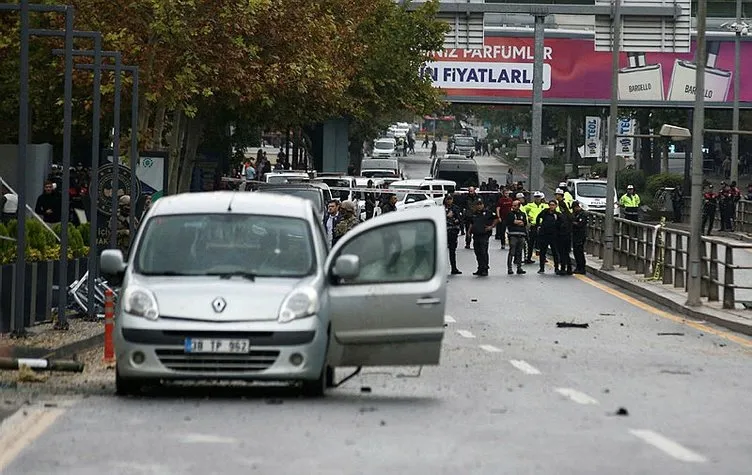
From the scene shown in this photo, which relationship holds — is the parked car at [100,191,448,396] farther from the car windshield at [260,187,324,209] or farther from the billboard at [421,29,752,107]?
the billboard at [421,29,752,107]

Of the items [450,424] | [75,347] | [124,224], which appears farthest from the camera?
[124,224]

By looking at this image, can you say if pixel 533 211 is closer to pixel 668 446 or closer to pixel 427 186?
pixel 427 186

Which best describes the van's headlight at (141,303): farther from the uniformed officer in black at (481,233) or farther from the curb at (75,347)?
the uniformed officer in black at (481,233)

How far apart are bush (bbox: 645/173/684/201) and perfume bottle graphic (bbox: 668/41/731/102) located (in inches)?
225

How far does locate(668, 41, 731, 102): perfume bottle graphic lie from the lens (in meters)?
74.9

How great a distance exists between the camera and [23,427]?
37.8 feet

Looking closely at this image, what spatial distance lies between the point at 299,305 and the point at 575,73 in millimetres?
61470

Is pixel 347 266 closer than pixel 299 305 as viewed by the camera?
No

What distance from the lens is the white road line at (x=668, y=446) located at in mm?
10414

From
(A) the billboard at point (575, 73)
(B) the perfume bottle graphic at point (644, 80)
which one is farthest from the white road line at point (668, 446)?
(B) the perfume bottle graphic at point (644, 80)

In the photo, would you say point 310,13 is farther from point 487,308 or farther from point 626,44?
point 487,308

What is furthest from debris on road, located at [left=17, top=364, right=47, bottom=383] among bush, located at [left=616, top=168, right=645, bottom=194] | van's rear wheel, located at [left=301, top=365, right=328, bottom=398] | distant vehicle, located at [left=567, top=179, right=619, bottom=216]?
bush, located at [left=616, top=168, right=645, bottom=194]

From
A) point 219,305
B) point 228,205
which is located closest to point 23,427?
point 219,305

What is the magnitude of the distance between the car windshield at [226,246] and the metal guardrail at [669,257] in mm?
13734
